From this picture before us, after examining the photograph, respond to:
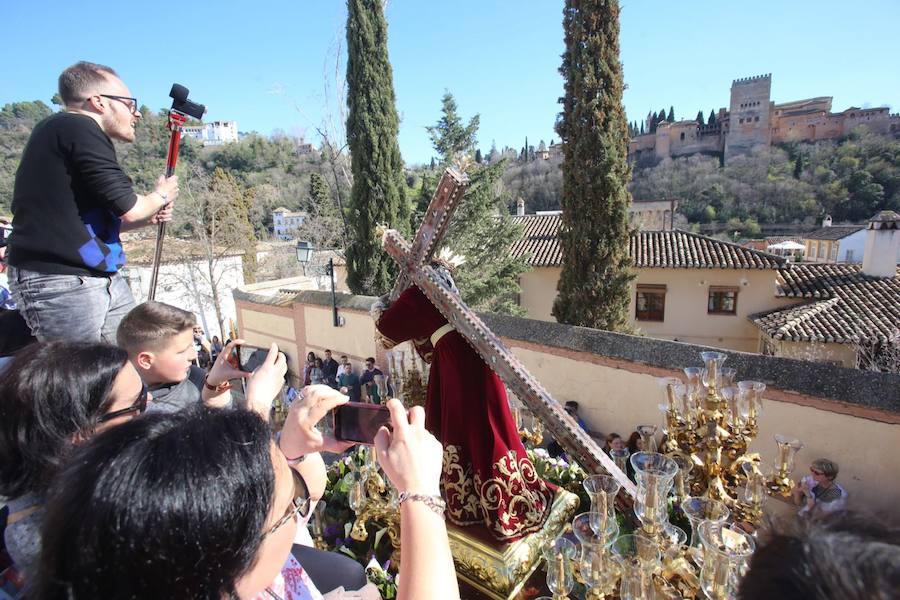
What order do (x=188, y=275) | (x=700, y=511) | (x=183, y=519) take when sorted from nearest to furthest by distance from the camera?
1. (x=183, y=519)
2. (x=700, y=511)
3. (x=188, y=275)

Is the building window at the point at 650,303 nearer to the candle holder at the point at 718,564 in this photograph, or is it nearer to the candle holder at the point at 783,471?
the candle holder at the point at 783,471

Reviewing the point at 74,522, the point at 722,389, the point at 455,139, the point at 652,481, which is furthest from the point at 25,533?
the point at 455,139

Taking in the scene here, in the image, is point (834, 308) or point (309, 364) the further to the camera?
point (834, 308)

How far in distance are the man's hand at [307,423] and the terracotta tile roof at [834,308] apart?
1584 cm

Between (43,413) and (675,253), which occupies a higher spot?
(43,413)

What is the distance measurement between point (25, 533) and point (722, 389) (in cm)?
278

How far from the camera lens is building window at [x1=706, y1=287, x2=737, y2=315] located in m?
19.2

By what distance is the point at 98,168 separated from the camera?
211 centimetres

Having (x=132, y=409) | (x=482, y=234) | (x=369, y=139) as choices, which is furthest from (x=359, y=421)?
(x=482, y=234)

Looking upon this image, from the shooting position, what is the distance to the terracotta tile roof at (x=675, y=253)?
1873cm

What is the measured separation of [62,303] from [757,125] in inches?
3027

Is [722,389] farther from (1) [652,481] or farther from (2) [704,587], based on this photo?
(2) [704,587]

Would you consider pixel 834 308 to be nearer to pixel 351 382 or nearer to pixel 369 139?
pixel 369 139

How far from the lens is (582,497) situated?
3.14 metres
